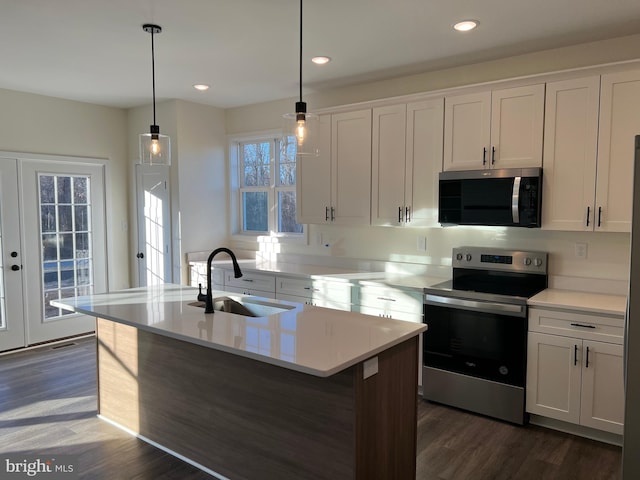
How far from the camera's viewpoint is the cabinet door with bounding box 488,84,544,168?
3.20m

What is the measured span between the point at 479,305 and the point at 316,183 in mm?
1884

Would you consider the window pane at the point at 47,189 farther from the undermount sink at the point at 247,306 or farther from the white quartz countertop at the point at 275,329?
the undermount sink at the point at 247,306

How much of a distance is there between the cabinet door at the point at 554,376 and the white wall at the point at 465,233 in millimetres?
676

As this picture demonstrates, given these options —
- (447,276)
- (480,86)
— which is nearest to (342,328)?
(447,276)

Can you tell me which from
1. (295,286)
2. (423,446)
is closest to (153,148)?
(295,286)

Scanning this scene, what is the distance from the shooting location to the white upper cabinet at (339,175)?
4047 millimetres

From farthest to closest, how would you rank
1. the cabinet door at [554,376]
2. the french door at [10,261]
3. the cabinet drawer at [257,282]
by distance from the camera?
the french door at [10,261], the cabinet drawer at [257,282], the cabinet door at [554,376]

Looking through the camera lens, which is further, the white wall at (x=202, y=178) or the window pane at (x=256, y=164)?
the window pane at (x=256, y=164)

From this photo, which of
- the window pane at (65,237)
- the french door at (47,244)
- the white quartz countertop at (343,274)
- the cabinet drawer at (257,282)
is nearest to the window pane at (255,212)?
the white quartz countertop at (343,274)

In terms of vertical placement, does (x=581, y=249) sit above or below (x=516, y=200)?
below

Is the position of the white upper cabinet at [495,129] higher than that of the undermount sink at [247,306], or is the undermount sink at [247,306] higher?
the white upper cabinet at [495,129]

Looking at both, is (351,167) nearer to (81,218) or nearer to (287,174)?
(287,174)

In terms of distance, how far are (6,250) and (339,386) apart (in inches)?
165

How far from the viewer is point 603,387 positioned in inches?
113
